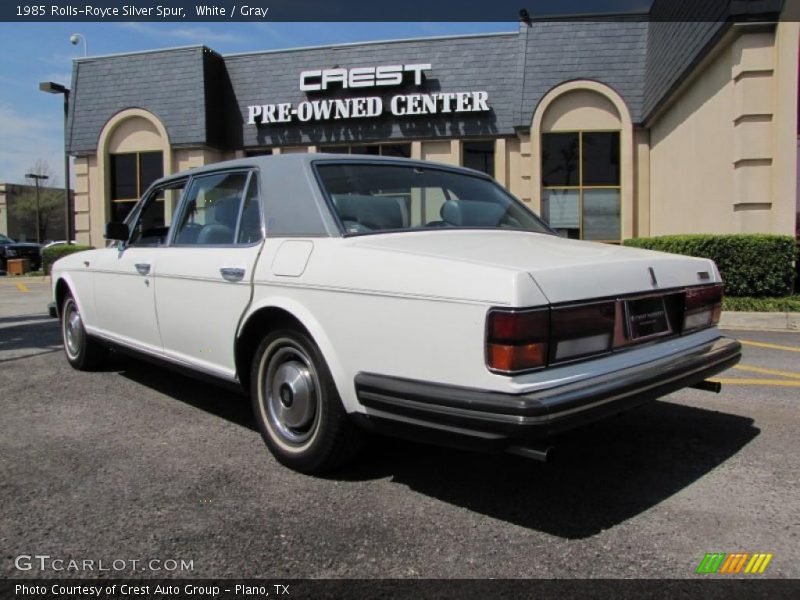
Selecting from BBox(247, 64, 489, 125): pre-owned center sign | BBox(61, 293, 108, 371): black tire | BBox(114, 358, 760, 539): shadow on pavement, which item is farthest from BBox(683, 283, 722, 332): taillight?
BBox(247, 64, 489, 125): pre-owned center sign

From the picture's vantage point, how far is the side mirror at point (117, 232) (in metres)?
4.68

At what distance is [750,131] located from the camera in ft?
31.7

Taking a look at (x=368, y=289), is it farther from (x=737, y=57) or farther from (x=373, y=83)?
(x=373, y=83)

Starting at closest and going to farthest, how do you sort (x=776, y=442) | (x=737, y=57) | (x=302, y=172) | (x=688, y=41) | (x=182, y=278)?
1. (x=302, y=172)
2. (x=776, y=442)
3. (x=182, y=278)
4. (x=737, y=57)
5. (x=688, y=41)

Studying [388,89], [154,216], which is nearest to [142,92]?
[388,89]

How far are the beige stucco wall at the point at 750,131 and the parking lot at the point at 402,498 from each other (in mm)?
6409

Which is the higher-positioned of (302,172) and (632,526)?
(302,172)

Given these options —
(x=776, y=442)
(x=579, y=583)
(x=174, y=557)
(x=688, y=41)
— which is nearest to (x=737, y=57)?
(x=688, y=41)

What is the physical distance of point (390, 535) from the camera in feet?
8.42

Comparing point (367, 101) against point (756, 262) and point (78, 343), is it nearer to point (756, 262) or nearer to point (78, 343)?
point (756, 262)

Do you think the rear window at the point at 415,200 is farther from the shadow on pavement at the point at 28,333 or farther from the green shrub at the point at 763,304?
the green shrub at the point at 763,304

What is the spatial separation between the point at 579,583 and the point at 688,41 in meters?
11.5

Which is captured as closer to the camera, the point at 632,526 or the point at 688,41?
the point at 632,526

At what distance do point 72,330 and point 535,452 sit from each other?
186 inches
